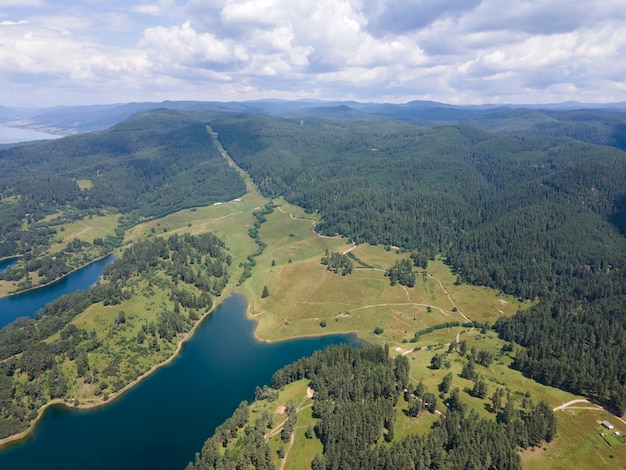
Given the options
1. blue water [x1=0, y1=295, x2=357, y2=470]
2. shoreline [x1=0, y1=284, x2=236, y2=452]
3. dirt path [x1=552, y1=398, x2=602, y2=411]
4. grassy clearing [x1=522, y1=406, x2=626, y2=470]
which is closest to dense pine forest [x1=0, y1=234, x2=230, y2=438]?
shoreline [x1=0, y1=284, x2=236, y2=452]

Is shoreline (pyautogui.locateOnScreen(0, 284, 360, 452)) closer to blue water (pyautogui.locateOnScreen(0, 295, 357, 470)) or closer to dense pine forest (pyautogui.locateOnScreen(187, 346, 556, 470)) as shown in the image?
blue water (pyautogui.locateOnScreen(0, 295, 357, 470))

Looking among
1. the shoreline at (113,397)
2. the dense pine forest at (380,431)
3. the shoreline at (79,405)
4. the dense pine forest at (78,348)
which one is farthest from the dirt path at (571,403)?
the dense pine forest at (78,348)

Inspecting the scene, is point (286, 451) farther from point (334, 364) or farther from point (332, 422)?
point (334, 364)

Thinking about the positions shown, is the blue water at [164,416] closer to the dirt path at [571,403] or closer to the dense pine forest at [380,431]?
the dense pine forest at [380,431]

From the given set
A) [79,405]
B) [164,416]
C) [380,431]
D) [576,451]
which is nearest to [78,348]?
[79,405]

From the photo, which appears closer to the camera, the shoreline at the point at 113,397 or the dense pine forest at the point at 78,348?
the shoreline at the point at 113,397

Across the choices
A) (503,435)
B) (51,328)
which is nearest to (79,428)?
(51,328)

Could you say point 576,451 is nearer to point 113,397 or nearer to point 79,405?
point 113,397
